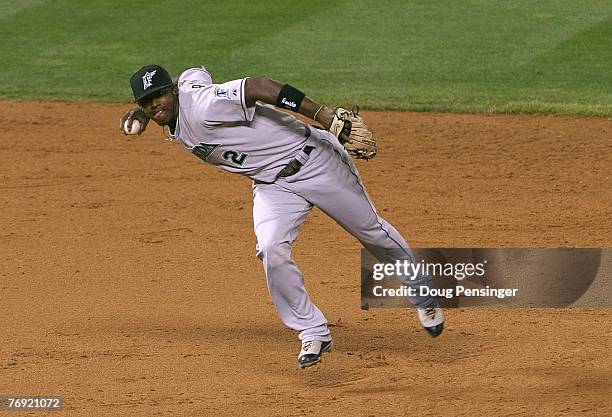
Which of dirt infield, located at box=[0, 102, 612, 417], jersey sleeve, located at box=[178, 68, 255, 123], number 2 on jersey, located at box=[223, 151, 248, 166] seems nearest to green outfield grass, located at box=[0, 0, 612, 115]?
dirt infield, located at box=[0, 102, 612, 417]

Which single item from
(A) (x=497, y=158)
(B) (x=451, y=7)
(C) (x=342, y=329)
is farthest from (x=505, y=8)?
(C) (x=342, y=329)

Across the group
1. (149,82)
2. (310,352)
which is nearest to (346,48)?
(149,82)

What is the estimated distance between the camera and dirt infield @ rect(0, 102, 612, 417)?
21.8 ft

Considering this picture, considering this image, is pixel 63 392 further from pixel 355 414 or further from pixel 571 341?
pixel 571 341

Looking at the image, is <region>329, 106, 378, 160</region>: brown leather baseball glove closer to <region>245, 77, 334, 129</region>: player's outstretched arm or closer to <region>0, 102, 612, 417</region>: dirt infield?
<region>245, 77, 334, 129</region>: player's outstretched arm

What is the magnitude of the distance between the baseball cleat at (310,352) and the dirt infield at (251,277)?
115mm

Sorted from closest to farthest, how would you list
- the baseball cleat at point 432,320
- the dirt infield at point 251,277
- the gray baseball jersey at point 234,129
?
the dirt infield at point 251,277, the gray baseball jersey at point 234,129, the baseball cleat at point 432,320

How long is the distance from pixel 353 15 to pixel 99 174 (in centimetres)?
531

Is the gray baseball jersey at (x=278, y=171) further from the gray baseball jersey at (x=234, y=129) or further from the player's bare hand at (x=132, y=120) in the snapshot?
the player's bare hand at (x=132, y=120)

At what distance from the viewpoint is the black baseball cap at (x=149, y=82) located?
6809 mm

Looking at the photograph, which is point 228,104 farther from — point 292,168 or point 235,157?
point 292,168

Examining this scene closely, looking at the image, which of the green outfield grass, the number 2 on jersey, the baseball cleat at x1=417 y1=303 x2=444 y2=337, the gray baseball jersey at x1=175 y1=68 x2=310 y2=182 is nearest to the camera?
the gray baseball jersey at x1=175 y1=68 x2=310 y2=182

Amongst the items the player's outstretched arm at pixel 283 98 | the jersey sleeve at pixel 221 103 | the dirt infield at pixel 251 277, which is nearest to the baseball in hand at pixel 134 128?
the jersey sleeve at pixel 221 103

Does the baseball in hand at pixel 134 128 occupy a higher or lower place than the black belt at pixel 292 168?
higher
